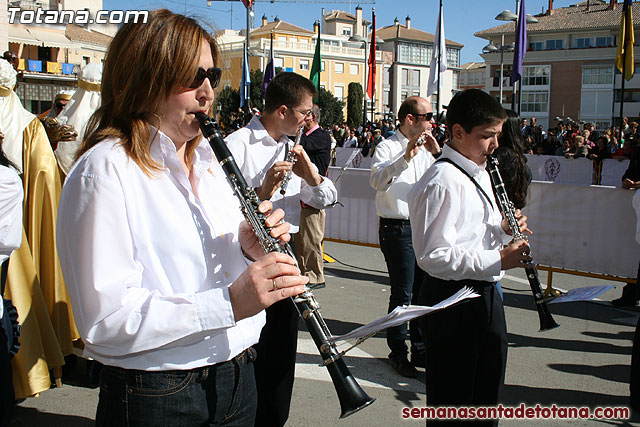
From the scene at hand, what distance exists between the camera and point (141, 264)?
4.82 ft

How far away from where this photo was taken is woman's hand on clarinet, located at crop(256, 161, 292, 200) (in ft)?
10.1

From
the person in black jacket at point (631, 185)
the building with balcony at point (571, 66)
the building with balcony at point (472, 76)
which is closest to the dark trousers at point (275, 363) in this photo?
the person in black jacket at point (631, 185)

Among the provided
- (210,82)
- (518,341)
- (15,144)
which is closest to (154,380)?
(210,82)

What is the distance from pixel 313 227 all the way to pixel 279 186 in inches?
153

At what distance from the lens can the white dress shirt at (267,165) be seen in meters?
3.68

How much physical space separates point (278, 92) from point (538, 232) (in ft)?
14.4

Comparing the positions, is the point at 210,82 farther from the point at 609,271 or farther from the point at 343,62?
the point at 343,62

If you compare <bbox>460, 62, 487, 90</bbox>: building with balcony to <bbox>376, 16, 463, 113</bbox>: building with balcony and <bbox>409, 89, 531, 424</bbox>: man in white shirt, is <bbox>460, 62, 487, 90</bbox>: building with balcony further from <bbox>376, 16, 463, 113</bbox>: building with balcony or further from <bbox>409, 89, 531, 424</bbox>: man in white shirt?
<bbox>409, 89, 531, 424</bbox>: man in white shirt

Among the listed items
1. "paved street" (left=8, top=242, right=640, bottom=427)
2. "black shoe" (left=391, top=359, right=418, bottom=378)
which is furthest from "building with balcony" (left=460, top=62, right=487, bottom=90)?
"black shoe" (left=391, top=359, right=418, bottom=378)

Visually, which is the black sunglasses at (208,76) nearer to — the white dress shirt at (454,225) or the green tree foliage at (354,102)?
the white dress shirt at (454,225)

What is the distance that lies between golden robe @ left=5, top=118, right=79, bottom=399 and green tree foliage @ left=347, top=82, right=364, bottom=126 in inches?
2737

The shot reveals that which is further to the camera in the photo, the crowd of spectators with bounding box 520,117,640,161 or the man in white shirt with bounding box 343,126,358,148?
the man in white shirt with bounding box 343,126,358,148

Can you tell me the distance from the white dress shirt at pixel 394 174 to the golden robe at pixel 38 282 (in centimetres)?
238

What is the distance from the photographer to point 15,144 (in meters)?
3.93
